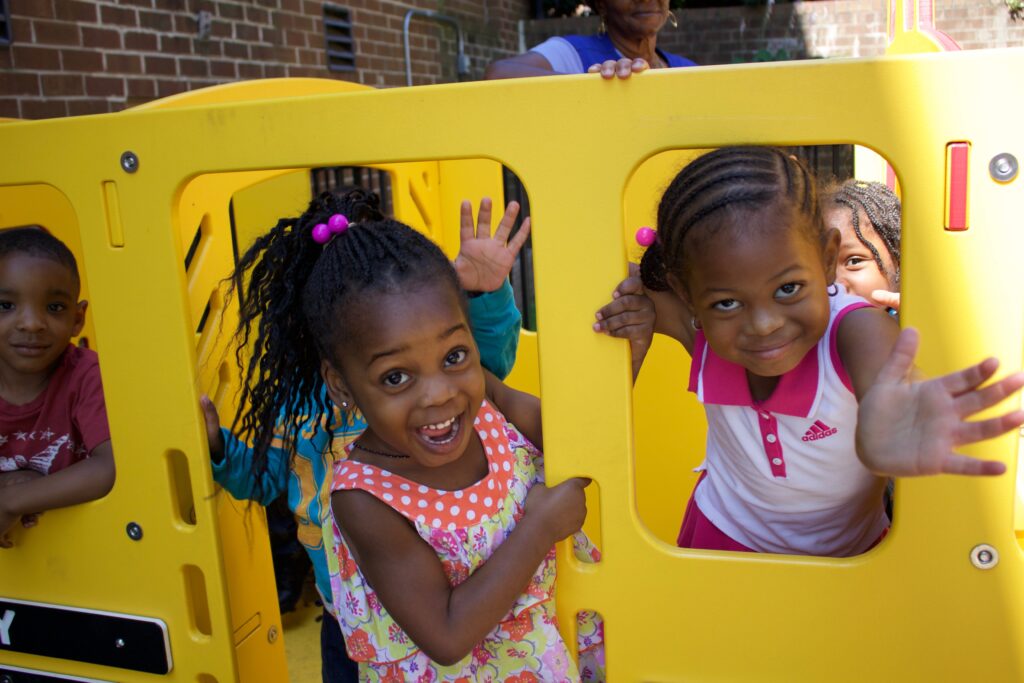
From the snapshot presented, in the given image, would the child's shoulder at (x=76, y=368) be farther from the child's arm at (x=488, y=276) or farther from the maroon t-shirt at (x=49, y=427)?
the child's arm at (x=488, y=276)

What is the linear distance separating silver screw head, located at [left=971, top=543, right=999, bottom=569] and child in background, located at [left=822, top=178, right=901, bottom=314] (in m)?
0.95

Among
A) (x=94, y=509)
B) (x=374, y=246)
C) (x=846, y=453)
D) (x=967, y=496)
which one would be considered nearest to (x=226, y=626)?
(x=94, y=509)

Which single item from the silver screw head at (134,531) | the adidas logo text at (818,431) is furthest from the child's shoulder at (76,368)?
the adidas logo text at (818,431)

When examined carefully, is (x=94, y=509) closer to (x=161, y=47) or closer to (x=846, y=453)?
(x=846, y=453)

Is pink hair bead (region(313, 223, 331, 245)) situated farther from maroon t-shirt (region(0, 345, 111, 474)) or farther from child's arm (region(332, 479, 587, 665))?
maroon t-shirt (region(0, 345, 111, 474))

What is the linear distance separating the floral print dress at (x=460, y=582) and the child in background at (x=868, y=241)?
3.23 ft

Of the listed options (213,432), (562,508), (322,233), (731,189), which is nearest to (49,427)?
(213,432)

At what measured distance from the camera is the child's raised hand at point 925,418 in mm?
960

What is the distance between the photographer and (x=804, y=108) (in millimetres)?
1106

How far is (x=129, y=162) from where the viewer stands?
1.46 meters

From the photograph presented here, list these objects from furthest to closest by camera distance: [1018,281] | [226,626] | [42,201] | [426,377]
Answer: [42,201]
[226,626]
[426,377]
[1018,281]

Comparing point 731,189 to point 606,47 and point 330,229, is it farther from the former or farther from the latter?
point 606,47

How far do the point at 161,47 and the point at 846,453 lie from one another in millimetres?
3614

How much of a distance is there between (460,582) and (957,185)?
88 cm
